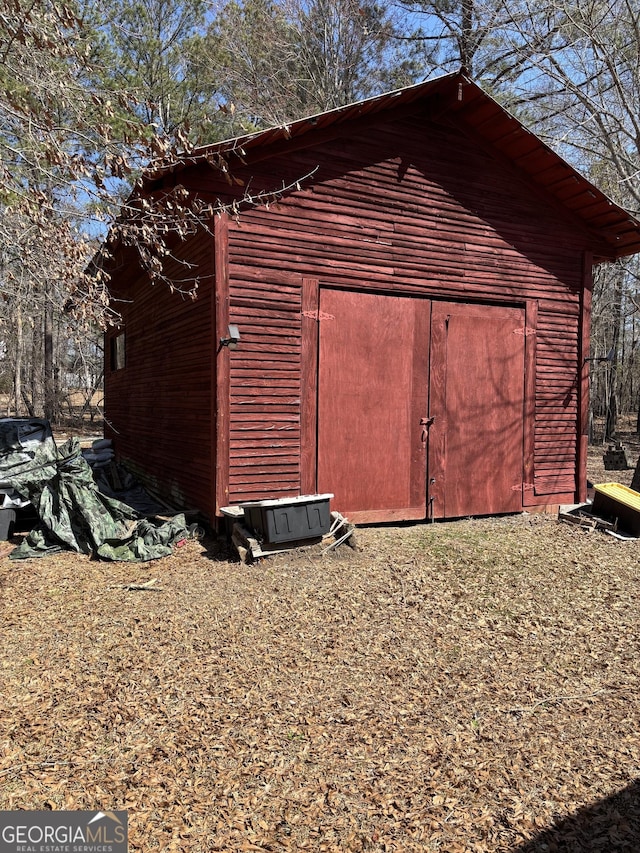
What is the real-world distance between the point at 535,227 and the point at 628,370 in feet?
87.4

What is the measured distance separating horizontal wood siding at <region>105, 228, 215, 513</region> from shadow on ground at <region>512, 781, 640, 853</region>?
4714 millimetres

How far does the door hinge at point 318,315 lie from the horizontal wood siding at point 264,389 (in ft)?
0.41

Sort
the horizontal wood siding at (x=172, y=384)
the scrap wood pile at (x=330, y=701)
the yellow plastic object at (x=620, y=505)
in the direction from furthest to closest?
the yellow plastic object at (x=620, y=505) < the horizontal wood siding at (x=172, y=384) < the scrap wood pile at (x=330, y=701)

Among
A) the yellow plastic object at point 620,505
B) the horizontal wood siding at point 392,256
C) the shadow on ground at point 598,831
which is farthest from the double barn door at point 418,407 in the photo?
the shadow on ground at point 598,831

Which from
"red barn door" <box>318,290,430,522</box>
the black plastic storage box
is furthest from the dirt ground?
"red barn door" <box>318,290,430,522</box>

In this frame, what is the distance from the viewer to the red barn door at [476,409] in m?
7.42

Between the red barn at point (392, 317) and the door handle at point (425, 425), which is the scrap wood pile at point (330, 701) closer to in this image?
the red barn at point (392, 317)

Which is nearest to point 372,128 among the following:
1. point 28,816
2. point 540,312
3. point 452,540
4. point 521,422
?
point 540,312

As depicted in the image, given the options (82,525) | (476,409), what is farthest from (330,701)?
(476,409)

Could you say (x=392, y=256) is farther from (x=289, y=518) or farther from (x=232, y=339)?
(x=289, y=518)

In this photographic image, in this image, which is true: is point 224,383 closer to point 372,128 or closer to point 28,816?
point 372,128

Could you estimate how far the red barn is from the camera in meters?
6.36

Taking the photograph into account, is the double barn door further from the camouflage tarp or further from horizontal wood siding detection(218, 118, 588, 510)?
the camouflage tarp

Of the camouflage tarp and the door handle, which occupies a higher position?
the door handle
